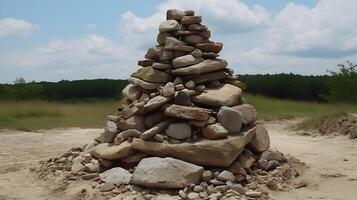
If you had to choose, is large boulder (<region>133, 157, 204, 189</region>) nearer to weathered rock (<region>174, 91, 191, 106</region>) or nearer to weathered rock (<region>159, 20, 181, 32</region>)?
weathered rock (<region>174, 91, 191, 106</region>)

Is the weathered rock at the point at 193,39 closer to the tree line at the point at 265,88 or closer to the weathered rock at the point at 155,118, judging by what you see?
the weathered rock at the point at 155,118

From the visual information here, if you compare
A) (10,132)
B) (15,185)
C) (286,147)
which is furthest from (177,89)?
(10,132)

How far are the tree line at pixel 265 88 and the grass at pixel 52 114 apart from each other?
339cm

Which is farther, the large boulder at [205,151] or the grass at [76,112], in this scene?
the grass at [76,112]

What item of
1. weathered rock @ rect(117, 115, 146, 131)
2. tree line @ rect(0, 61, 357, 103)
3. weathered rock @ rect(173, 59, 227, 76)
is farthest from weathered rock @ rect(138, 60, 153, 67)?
tree line @ rect(0, 61, 357, 103)

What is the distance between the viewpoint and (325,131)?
14.9 metres

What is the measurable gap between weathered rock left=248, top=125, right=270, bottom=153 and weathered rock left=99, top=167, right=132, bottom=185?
7.19 feet

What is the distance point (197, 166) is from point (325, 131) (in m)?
8.21

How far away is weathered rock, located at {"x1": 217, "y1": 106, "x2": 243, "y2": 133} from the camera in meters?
8.20

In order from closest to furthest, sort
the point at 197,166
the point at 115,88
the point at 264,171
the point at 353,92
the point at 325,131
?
the point at 197,166 → the point at 264,171 → the point at 325,131 → the point at 353,92 → the point at 115,88

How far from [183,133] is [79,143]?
6472 mm

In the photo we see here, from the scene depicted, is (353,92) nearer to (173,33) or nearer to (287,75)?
(287,75)

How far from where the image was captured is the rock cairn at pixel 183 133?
7.65m

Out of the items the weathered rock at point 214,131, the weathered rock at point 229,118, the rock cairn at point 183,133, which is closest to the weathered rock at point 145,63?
the rock cairn at point 183,133
